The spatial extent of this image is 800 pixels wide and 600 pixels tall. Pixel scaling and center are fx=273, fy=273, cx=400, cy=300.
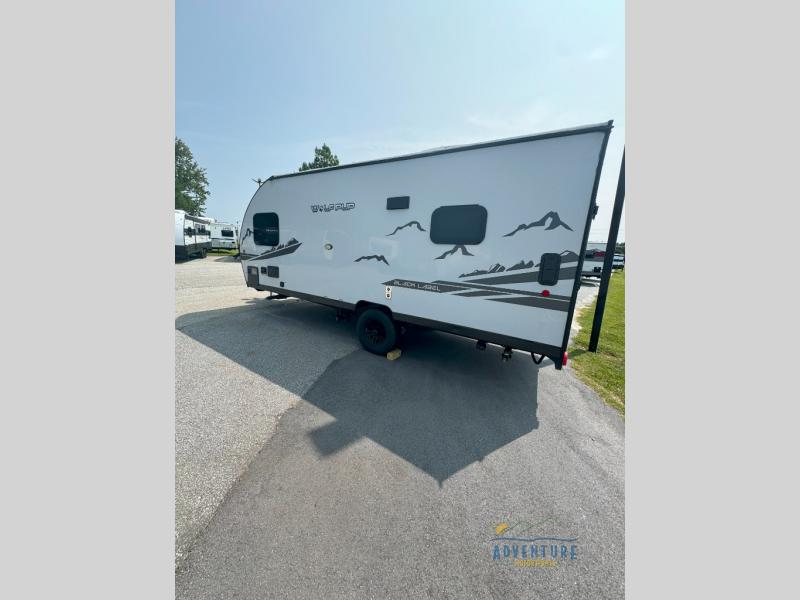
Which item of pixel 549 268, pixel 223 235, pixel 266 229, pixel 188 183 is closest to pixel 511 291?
pixel 549 268

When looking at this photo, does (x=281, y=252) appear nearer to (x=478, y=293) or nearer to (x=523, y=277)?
(x=478, y=293)

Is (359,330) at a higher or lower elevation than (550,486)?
higher

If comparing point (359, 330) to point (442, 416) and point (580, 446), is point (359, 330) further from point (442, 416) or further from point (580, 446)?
point (580, 446)

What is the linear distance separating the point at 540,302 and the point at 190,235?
20.4 metres

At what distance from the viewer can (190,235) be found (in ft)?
55.4

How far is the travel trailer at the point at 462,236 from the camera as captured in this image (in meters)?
3.12

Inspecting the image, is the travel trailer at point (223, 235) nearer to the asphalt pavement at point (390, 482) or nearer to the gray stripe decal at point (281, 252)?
the gray stripe decal at point (281, 252)

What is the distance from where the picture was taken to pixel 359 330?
4.91 m

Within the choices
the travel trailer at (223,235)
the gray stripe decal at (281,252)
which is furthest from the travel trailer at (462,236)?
the travel trailer at (223,235)

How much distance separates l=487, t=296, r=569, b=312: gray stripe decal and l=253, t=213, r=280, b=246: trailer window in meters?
4.79

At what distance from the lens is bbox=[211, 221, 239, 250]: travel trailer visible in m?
22.2

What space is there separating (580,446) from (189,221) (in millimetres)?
21438

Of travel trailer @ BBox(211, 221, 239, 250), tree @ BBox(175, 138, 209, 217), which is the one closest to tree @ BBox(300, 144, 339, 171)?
travel trailer @ BBox(211, 221, 239, 250)

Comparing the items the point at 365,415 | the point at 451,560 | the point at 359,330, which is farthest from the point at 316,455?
the point at 359,330
